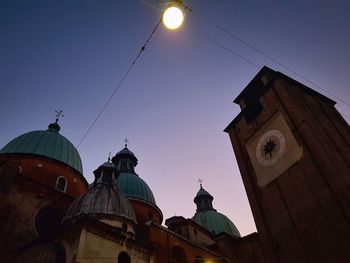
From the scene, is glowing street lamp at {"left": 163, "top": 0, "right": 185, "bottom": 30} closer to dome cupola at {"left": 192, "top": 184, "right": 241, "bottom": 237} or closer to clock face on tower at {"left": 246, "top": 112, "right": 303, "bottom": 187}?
clock face on tower at {"left": 246, "top": 112, "right": 303, "bottom": 187}

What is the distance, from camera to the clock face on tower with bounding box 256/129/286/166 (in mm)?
15062

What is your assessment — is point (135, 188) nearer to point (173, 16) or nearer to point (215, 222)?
point (215, 222)

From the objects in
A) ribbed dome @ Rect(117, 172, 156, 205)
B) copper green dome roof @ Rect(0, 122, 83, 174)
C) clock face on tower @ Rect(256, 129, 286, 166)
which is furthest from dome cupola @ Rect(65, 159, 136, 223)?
clock face on tower @ Rect(256, 129, 286, 166)

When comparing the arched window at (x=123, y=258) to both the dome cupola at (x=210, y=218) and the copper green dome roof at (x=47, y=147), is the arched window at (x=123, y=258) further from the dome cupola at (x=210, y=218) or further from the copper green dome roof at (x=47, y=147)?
the dome cupola at (x=210, y=218)

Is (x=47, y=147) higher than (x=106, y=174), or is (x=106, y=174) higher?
(x=47, y=147)

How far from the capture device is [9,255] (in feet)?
47.8

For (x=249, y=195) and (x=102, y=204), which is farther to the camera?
(x=102, y=204)

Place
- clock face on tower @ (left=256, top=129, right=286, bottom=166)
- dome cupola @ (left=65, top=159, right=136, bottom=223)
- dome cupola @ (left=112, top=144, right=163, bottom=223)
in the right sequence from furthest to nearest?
dome cupola @ (left=112, top=144, right=163, bottom=223)
dome cupola @ (left=65, top=159, right=136, bottom=223)
clock face on tower @ (left=256, top=129, right=286, bottom=166)

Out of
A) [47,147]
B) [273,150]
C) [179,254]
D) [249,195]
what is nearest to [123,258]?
[179,254]

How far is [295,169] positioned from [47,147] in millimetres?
17278

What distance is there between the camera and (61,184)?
2066 centimetres

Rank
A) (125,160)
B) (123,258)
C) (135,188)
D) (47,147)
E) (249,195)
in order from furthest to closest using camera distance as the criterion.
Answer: (125,160)
(135,188)
(47,147)
(249,195)
(123,258)

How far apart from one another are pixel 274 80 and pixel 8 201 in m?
16.7

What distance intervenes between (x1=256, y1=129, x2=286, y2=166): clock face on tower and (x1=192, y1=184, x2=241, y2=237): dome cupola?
1752 cm
